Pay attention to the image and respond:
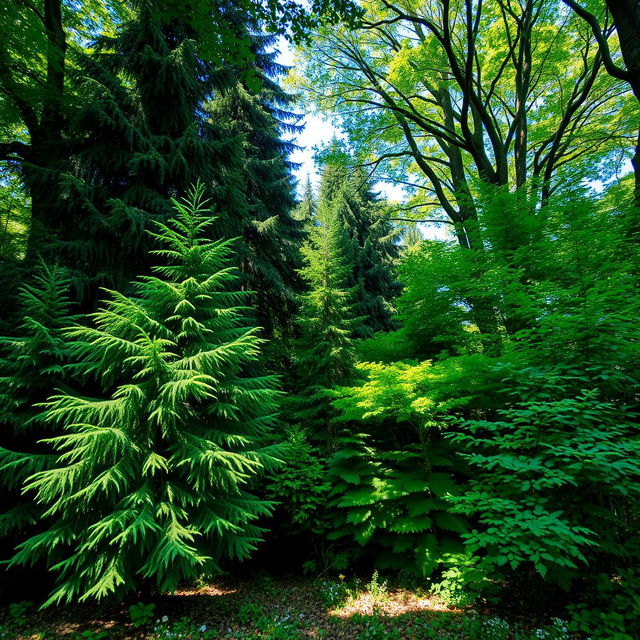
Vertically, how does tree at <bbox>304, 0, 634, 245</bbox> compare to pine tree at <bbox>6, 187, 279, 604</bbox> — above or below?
above

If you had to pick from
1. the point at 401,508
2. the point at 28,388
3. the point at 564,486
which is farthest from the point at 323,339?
the point at 28,388

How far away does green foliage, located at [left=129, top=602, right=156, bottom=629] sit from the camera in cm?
367

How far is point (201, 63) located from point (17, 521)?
8857 millimetres

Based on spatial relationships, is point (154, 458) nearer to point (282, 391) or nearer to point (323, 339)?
point (282, 391)

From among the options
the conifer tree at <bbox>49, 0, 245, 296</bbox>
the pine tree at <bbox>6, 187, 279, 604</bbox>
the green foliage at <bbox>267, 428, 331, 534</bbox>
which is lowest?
the green foliage at <bbox>267, 428, 331, 534</bbox>

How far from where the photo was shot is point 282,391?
5590 mm

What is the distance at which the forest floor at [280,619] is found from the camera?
3543 mm

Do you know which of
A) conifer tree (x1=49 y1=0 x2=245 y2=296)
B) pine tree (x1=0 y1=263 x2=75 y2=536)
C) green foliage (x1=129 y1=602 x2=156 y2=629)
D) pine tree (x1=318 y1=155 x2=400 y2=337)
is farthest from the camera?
pine tree (x1=318 y1=155 x2=400 y2=337)

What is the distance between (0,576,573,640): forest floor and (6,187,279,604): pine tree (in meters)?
0.37

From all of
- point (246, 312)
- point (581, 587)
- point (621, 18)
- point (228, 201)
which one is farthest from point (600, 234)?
point (246, 312)

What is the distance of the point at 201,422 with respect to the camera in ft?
14.6

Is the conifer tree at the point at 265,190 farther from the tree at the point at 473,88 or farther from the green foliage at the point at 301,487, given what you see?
the green foliage at the point at 301,487

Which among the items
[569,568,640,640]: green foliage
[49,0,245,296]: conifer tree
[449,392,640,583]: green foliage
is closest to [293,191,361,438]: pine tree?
[49,0,245,296]: conifer tree

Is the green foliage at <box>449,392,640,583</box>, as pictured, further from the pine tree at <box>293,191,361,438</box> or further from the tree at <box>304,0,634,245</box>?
the tree at <box>304,0,634,245</box>
